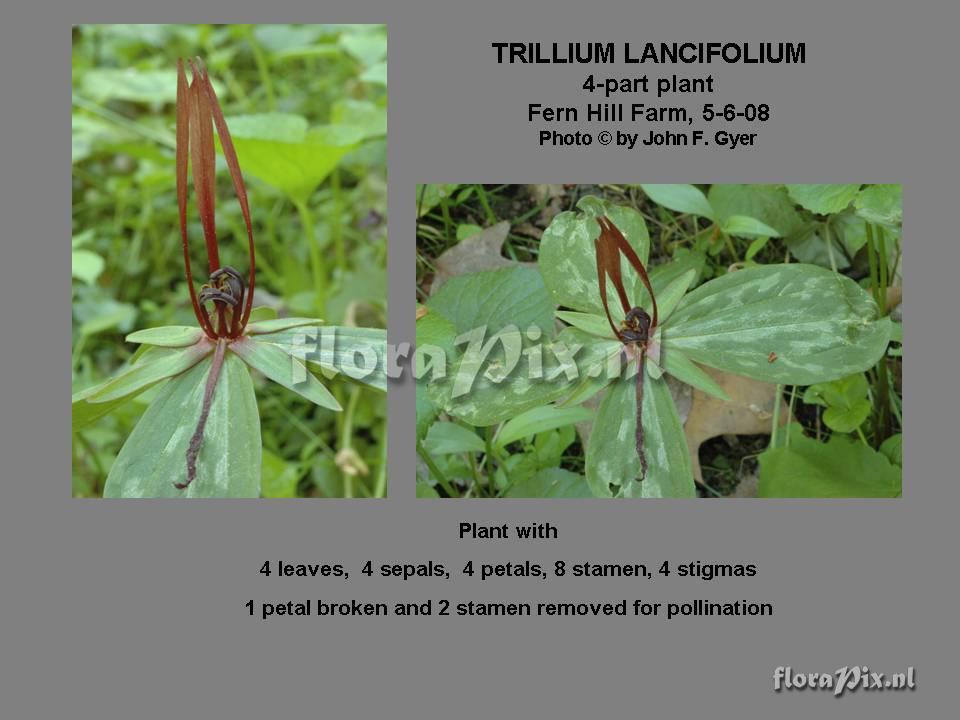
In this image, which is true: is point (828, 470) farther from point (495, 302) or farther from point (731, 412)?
point (495, 302)

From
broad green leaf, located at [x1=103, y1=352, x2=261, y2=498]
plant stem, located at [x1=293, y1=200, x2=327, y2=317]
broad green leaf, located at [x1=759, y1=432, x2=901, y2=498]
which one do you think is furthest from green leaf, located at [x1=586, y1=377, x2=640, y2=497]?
plant stem, located at [x1=293, y1=200, x2=327, y2=317]

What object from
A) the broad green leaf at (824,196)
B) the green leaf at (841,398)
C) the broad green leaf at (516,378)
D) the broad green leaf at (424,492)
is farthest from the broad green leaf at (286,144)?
the green leaf at (841,398)

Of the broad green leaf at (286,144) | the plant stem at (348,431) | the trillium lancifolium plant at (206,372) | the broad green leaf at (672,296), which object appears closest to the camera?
the trillium lancifolium plant at (206,372)

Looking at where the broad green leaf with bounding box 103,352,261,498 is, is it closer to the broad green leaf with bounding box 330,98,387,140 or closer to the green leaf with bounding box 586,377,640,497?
the green leaf with bounding box 586,377,640,497

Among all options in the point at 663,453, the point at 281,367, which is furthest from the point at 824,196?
the point at 281,367

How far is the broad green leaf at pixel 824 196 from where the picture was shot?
1.13 meters

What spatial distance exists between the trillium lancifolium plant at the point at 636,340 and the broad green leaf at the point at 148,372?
306 millimetres

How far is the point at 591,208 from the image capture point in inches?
46.4

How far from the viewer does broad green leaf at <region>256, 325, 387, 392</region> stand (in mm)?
1054

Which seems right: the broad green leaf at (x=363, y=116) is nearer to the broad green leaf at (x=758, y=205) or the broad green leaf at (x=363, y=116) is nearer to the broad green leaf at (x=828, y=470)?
the broad green leaf at (x=758, y=205)

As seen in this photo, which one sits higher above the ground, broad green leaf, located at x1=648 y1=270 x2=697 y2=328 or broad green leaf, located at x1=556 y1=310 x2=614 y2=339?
broad green leaf, located at x1=648 y1=270 x2=697 y2=328

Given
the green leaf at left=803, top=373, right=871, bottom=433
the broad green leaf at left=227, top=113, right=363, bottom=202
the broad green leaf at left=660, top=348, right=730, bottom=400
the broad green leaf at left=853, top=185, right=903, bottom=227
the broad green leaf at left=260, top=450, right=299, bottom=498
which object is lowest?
the broad green leaf at left=260, top=450, right=299, bottom=498

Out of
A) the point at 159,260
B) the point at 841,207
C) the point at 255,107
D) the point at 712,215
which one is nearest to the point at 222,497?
the point at 712,215

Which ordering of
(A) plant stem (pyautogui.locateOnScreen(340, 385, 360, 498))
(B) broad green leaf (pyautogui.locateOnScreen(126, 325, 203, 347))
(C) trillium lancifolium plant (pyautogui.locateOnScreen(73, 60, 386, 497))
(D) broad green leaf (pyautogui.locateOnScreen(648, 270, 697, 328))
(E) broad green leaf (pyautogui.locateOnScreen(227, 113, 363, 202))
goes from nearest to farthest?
(C) trillium lancifolium plant (pyautogui.locateOnScreen(73, 60, 386, 497))
(B) broad green leaf (pyautogui.locateOnScreen(126, 325, 203, 347))
(D) broad green leaf (pyautogui.locateOnScreen(648, 270, 697, 328))
(E) broad green leaf (pyautogui.locateOnScreen(227, 113, 363, 202))
(A) plant stem (pyautogui.locateOnScreen(340, 385, 360, 498))
